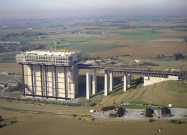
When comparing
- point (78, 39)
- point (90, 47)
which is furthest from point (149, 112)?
point (78, 39)

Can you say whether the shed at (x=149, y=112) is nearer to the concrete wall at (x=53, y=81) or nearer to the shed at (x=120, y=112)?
the shed at (x=120, y=112)

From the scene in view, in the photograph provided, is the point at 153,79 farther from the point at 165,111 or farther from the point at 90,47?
the point at 90,47

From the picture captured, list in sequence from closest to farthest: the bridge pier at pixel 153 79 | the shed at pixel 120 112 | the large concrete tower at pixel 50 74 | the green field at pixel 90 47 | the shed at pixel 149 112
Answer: the shed at pixel 149 112 → the shed at pixel 120 112 → the bridge pier at pixel 153 79 → the large concrete tower at pixel 50 74 → the green field at pixel 90 47

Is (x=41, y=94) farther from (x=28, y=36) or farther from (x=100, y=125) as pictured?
(x=28, y=36)

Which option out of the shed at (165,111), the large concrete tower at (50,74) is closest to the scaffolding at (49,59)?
the large concrete tower at (50,74)

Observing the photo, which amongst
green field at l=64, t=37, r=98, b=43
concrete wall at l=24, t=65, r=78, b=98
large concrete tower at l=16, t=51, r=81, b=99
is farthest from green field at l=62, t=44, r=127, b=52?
concrete wall at l=24, t=65, r=78, b=98

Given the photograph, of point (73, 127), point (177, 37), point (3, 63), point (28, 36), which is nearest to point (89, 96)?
point (73, 127)

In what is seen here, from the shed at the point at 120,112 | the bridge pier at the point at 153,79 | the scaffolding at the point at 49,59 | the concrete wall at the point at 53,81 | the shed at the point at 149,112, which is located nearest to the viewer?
the shed at the point at 149,112

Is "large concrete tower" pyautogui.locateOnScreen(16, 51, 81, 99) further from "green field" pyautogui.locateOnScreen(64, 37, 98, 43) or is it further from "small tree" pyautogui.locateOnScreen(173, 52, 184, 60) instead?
"green field" pyautogui.locateOnScreen(64, 37, 98, 43)

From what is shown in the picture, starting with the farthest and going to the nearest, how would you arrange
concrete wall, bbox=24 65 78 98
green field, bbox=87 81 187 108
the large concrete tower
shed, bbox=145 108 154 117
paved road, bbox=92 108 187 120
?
concrete wall, bbox=24 65 78 98 < the large concrete tower < green field, bbox=87 81 187 108 < shed, bbox=145 108 154 117 < paved road, bbox=92 108 187 120
